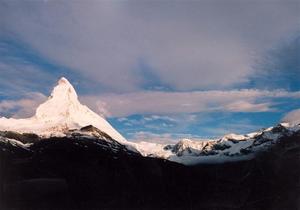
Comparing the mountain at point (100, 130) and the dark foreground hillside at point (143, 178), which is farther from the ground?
the mountain at point (100, 130)

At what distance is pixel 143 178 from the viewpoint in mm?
70062

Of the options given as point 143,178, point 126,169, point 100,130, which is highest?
point 100,130

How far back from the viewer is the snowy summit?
184ft

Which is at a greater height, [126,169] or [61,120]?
[61,120]

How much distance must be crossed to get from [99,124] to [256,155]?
30047 millimetres

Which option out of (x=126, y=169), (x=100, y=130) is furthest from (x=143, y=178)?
(x=100, y=130)

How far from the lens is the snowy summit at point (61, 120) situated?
184 ft

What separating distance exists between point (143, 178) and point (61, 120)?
17.9 metres

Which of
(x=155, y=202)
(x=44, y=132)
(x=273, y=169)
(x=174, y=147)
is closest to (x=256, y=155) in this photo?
(x=273, y=169)

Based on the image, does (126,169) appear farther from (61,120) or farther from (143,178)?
(61,120)

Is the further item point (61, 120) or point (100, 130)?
point (61, 120)

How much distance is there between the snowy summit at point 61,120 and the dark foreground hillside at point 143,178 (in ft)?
8.61

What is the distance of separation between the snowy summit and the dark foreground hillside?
103 inches

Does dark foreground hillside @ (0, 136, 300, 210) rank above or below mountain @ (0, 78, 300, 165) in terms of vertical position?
below
